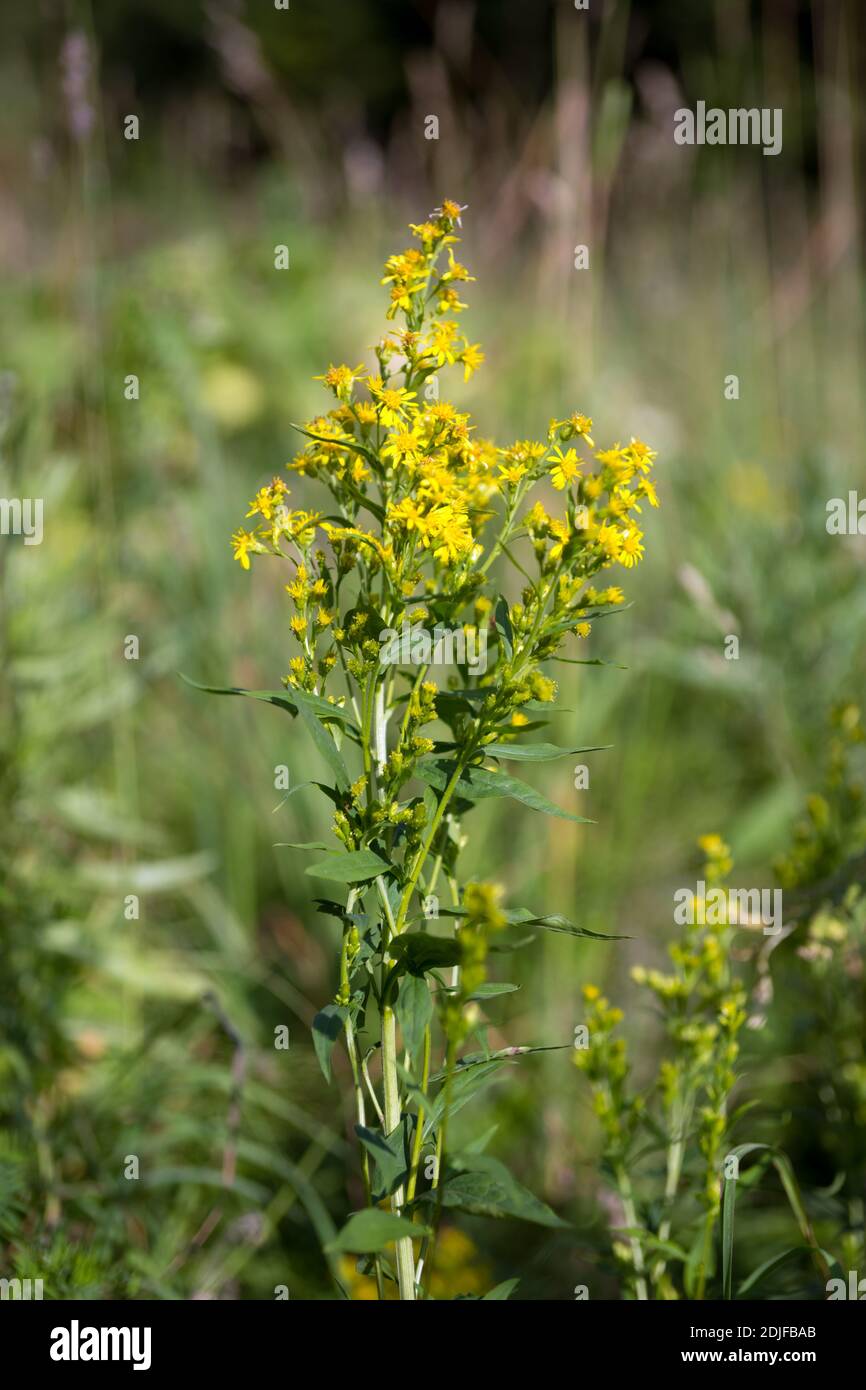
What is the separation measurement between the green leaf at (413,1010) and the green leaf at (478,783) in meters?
0.10

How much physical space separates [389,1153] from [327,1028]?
11 centimetres

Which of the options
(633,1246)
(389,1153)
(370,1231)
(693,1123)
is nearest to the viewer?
(370,1231)

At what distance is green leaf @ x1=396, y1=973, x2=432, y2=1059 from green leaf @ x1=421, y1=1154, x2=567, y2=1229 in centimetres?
8

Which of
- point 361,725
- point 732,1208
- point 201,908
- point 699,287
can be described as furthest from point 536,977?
point 699,287

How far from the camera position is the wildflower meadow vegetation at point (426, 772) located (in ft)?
2.49

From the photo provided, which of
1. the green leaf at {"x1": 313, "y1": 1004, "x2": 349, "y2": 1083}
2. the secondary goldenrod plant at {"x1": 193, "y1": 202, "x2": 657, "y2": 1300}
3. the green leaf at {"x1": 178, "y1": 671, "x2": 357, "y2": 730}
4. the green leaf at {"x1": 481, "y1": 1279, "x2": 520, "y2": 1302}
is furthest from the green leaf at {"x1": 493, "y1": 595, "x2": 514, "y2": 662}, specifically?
the green leaf at {"x1": 481, "y1": 1279, "x2": 520, "y2": 1302}

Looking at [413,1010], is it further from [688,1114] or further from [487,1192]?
[688,1114]

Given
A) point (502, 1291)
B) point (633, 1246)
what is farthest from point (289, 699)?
point (633, 1246)

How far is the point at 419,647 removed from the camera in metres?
0.74

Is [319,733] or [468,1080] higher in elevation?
[319,733]

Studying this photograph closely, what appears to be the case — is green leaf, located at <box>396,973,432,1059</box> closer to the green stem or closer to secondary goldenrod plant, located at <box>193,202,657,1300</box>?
secondary goldenrod plant, located at <box>193,202,657,1300</box>

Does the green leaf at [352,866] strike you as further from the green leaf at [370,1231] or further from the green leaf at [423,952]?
the green leaf at [370,1231]

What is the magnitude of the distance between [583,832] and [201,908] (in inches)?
22.9

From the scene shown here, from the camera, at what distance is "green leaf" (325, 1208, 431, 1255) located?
62 cm
